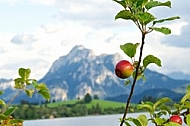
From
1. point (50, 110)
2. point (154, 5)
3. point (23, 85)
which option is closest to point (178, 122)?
point (154, 5)

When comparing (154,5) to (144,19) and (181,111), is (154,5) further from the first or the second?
(181,111)

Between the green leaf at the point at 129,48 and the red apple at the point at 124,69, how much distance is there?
148 mm

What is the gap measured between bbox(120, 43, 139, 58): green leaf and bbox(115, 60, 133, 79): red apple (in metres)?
0.15

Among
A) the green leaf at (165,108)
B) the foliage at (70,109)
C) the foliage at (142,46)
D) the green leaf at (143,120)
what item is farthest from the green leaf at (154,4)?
the foliage at (70,109)

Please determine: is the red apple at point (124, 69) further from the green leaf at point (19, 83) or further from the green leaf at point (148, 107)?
the green leaf at point (19, 83)

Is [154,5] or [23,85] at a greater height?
[154,5]

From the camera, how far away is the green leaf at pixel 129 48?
8.60 feet

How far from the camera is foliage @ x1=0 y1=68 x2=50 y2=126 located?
3028 millimetres

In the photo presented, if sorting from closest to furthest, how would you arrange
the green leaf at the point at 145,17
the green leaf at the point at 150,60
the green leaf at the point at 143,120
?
the green leaf at the point at 145,17 → the green leaf at the point at 150,60 → the green leaf at the point at 143,120

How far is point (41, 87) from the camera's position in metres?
3.41

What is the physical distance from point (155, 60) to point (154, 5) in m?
A: 0.32

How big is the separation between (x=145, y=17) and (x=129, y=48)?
370mm

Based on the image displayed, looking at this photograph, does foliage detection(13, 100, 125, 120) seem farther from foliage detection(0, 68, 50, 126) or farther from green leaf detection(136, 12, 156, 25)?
green leaf detection(136, 12, 156, 25)

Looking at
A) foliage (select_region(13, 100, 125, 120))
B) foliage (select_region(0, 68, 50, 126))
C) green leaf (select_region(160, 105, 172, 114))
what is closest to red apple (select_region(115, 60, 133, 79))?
green leaf (select_region(160, 105, 172, 114))
